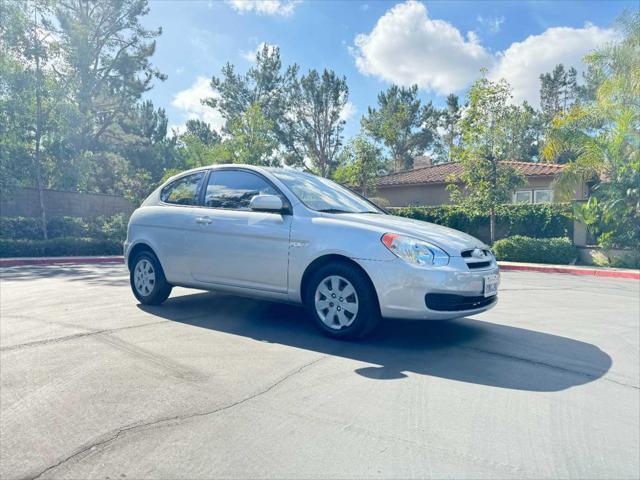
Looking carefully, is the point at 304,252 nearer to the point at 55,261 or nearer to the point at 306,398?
the point at 306,398

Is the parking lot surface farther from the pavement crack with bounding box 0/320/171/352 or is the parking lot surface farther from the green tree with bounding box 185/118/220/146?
the green tree with bounding box 185/118/220/146

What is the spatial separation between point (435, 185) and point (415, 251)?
2133cm

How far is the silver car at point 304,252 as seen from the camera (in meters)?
4.15

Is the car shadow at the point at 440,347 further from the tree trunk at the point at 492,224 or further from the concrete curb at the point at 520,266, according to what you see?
the tree trunk at the point at 492,224

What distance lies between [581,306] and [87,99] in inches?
1008

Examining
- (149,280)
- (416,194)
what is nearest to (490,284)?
(149,280)

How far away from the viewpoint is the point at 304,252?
4562mm

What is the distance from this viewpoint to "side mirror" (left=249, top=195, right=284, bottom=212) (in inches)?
184

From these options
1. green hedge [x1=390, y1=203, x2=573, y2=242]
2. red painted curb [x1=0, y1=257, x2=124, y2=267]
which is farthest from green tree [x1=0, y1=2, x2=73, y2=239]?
green hedge [x1=390, y1=203, x2=573, y2=242]

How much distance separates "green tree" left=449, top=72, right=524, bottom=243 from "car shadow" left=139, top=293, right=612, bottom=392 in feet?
42.5

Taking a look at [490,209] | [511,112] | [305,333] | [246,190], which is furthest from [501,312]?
[511,112]

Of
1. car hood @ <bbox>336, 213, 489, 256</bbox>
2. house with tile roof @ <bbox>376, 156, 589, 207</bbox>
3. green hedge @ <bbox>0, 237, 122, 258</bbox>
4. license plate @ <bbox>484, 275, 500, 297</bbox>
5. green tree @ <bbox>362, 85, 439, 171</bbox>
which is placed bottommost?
green hedge @ <bbox>0, 237, 122, 258</bbox>

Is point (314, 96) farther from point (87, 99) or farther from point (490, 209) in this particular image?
point (490, 209)

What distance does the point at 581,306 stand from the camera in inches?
281
